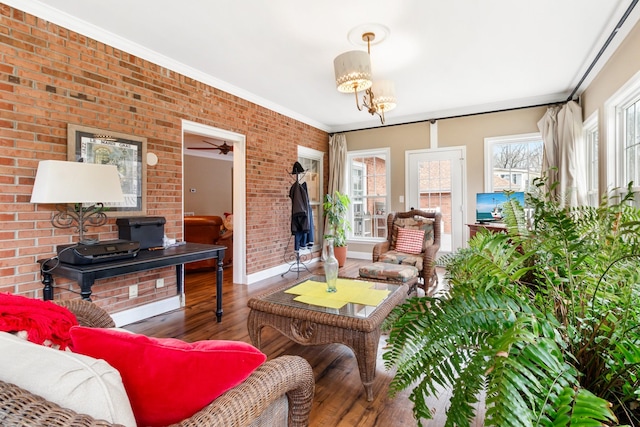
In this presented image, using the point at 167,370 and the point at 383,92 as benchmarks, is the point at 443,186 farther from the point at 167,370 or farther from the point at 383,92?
the point at 167,370

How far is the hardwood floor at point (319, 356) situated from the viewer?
1.58m

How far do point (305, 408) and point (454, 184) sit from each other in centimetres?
484

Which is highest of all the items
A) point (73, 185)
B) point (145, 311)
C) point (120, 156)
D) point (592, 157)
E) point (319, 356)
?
point (592, 157)

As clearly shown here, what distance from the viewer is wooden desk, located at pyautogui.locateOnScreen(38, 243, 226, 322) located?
1.98m

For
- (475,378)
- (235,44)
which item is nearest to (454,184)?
(235,44)

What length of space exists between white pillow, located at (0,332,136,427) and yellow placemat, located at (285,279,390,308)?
1.44 m

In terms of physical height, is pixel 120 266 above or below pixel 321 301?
above

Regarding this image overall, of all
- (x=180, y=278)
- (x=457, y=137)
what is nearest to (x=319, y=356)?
(x=180, y=278)

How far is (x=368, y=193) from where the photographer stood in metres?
5.97

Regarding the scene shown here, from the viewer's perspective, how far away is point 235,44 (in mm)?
2865

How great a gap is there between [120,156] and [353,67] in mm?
2200

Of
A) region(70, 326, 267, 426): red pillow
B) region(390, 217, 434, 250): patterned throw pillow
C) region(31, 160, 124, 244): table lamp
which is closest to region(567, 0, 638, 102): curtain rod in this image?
region(390, 217, 434, 250): patterned throw pillow

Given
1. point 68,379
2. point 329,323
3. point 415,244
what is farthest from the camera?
point 415,244

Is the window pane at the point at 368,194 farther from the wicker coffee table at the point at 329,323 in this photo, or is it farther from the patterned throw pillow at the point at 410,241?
the wicker coffee table at the point at 329,323
